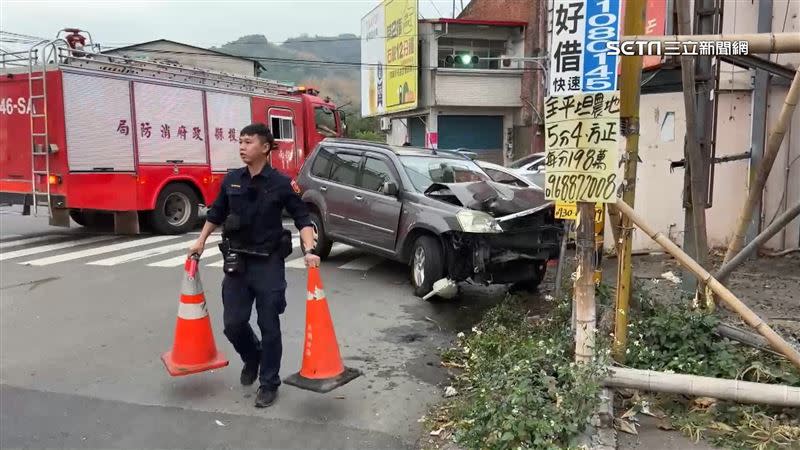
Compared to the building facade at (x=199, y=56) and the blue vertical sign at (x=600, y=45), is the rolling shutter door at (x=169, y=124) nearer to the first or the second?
the blue vertical sign at (x=600, y=45)

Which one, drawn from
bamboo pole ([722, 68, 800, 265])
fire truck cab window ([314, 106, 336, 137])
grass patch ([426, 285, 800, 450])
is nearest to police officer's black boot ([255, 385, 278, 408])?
grass patch ([426, 285, 800, 450])

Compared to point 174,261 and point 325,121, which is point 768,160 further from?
point 325,121

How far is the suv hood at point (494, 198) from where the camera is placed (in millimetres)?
6863

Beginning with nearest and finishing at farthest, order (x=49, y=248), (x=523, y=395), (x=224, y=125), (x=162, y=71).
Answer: (x=523, y=395), (x=49, y=248), (x=162, y=71), (x=224, y=125)

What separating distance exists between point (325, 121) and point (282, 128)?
6.26 ft

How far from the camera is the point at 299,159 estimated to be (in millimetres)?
15938

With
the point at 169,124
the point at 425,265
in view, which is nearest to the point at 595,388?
the point at 425,265

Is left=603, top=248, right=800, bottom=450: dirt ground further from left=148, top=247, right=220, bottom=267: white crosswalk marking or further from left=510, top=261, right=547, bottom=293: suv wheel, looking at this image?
left=148, top=247, right=220, bottom=267: white crosswalk marking

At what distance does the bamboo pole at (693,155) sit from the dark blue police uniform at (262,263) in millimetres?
2860

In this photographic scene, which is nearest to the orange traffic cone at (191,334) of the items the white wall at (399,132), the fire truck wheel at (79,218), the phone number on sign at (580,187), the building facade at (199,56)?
the phone number on sign at (580,187)

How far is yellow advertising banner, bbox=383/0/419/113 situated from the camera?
89.3ft

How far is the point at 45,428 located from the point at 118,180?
7.82 meters

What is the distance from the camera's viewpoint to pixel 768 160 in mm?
4469

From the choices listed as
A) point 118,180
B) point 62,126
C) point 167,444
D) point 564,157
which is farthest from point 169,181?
point 564,157
